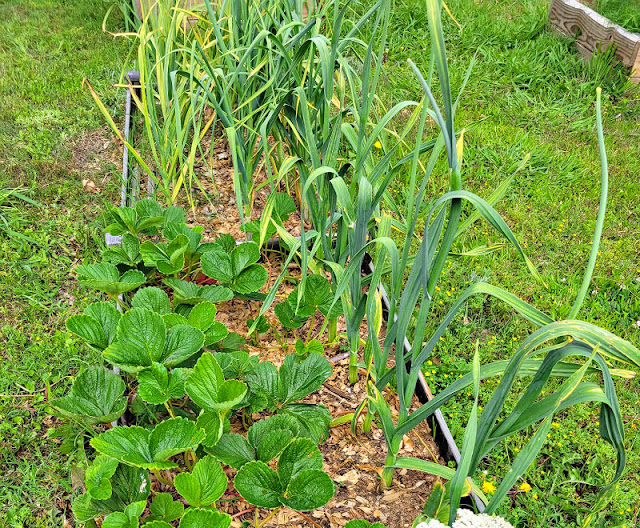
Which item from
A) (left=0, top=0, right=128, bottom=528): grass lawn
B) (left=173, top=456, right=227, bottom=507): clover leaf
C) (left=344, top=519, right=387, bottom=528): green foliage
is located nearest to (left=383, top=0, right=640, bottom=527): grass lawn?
(left=344, top=519, right=387, bottom=528): green foliage

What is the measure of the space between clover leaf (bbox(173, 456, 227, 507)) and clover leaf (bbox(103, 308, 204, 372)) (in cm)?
27

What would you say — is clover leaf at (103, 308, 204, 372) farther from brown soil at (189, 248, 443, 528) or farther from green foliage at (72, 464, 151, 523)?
brown soil at (189, 248, 443, 528)

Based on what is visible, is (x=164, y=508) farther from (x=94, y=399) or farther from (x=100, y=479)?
(x=94, y=399)

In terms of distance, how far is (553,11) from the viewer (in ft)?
12.2

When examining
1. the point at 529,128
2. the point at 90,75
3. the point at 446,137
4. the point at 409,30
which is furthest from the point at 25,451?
the point at 409,30

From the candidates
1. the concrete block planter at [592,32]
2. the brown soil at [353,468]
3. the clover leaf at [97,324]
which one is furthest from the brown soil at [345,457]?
the concrete block planter at [592,32]

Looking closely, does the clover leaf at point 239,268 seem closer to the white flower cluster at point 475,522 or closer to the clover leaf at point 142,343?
the clover leaf at point 142,343

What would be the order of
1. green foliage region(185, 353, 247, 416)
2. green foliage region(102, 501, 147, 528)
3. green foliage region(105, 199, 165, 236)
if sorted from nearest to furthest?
green foliage region(102, 501, 147, 528) → green foliage region(185, 353, 247, 416) → green foliage region(105, 199, 165, 236)

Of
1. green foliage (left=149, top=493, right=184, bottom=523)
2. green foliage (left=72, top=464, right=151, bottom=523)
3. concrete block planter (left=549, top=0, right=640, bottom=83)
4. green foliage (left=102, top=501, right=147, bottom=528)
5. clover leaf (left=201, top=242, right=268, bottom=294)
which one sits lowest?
green foliage (left=72, top=464, right=151, bottom=523)

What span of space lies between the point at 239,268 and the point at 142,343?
436mm

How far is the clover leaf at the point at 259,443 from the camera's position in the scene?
4.17ft

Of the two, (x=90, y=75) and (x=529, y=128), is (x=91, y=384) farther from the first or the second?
(x=529, y=128)

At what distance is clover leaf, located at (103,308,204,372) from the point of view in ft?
4.45

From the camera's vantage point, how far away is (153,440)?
3.93ft
